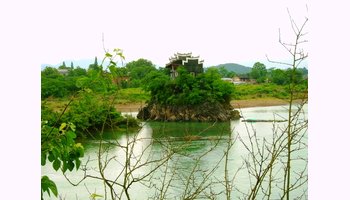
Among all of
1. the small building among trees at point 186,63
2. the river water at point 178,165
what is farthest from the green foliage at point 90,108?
the small building among trees at point 186,63

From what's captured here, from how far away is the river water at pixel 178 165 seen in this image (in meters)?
1.08

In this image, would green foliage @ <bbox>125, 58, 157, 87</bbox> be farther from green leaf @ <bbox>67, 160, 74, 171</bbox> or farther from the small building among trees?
the small building among trees

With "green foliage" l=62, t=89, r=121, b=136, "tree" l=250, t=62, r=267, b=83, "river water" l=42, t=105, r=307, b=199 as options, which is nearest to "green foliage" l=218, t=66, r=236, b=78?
"river water" l=42, t=105, r=307, b=199

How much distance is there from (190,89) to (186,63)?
103 centimetres

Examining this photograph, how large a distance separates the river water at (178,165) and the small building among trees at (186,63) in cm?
437

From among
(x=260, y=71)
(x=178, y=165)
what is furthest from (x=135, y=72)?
(x=260, y=71)

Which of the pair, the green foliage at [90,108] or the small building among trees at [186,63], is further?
the small building among trees at [186,63]

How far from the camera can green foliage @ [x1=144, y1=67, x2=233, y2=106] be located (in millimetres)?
15766

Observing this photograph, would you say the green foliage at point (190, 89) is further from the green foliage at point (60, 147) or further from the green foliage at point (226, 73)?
the green foliage at point (60, 147)

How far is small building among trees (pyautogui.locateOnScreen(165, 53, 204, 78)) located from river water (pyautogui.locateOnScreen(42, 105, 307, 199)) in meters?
4.37

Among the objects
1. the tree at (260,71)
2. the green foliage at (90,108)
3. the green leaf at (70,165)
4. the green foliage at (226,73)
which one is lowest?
the green leaf at (70,165)

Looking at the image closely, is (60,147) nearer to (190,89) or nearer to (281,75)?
(281,75)
